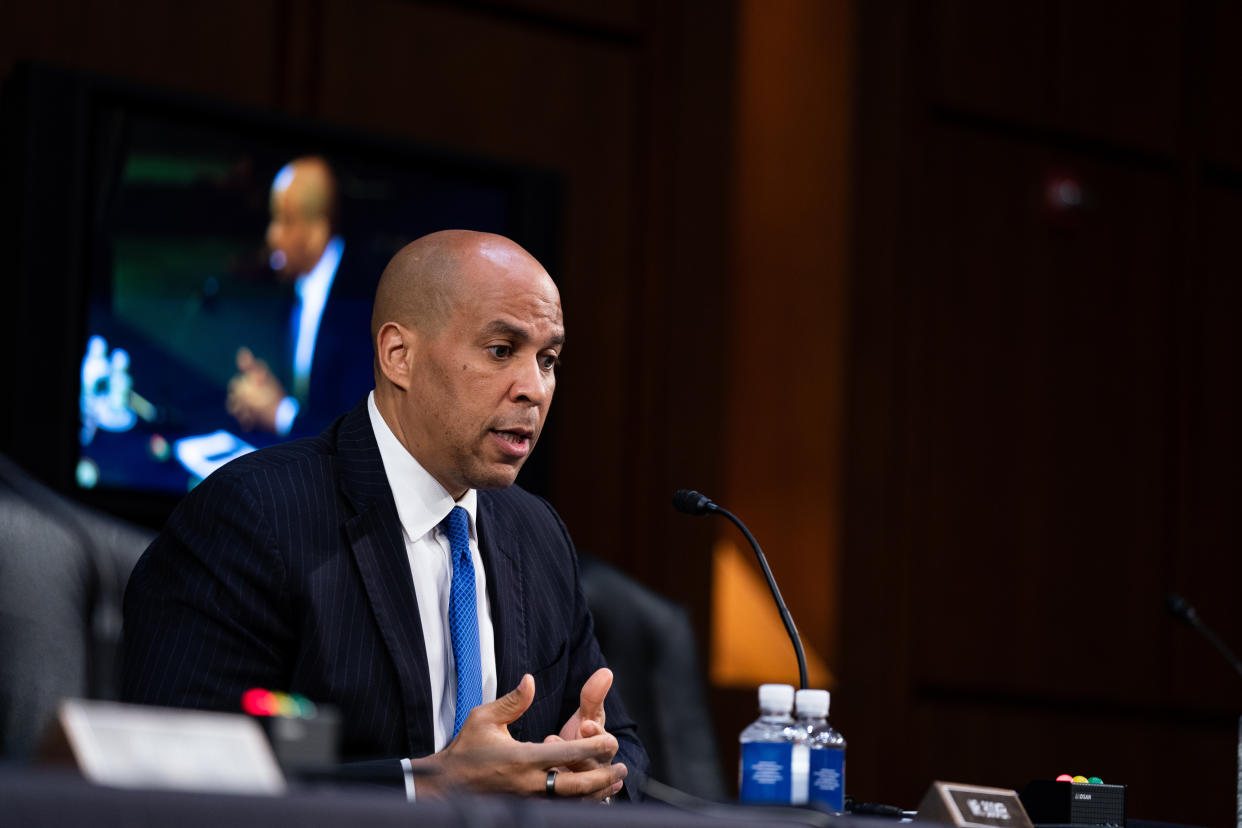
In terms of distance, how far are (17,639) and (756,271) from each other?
278 centimetres

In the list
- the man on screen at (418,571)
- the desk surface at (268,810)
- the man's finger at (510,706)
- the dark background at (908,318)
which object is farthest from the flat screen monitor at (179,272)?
the desk surface at (268,810)

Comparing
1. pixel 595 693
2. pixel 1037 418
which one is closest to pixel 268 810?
pixel 595 693

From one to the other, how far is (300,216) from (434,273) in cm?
101

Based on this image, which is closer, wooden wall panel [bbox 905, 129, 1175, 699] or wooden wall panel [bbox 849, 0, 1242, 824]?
wooden wall panel [bbox 849, 0, 1242, 824]

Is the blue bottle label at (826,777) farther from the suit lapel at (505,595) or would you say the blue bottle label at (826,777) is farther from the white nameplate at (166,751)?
the white nameplate at (166,751)

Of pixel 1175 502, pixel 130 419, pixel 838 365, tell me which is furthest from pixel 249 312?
pixel 1175 502

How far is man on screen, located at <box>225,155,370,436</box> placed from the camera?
310 centimetres

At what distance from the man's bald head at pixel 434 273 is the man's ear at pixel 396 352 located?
0.05 ft

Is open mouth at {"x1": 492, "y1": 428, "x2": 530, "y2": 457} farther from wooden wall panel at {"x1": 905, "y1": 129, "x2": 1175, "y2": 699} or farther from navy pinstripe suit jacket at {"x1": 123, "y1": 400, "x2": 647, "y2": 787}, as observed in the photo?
wooden wall panel at {"x1": 905, "y1": 129, "x2": 1175, "y2": 699}

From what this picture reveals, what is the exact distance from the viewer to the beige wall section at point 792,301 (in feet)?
A: 14.1

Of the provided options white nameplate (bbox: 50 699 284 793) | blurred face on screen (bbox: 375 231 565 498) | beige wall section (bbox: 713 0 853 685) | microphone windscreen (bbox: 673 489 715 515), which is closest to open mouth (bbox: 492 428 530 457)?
blurred face on screen (bbox: 375 231 565 498)

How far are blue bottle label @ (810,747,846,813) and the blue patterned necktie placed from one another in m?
0.54

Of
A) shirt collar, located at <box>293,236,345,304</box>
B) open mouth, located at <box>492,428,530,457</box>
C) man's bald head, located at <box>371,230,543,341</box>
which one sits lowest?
open mouth, located at <box>492,428,530,457</box>

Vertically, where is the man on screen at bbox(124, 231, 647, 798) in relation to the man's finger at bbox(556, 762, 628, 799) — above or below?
above
